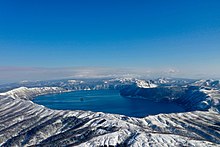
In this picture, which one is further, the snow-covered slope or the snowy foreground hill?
the snow-covered slope

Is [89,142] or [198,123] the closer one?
[89,142]

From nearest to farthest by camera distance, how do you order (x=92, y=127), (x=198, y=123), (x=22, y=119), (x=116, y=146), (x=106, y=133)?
1. (x=116, y=146)
2. (x=106, y=133)
3. (x=92, y=127)
4. (x=198, y=123)
5. (x=22, y=119)

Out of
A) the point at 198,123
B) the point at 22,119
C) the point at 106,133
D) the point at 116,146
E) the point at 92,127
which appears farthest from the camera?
the point at 22,119

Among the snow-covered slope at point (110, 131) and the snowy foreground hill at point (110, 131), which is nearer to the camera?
the snowy foreground hill at point (110, 131)

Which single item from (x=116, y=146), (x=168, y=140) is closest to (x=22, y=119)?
(x=116, y=146)

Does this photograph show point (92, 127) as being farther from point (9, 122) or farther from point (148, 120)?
point (9, 122)

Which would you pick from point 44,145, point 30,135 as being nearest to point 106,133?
point 44,145
